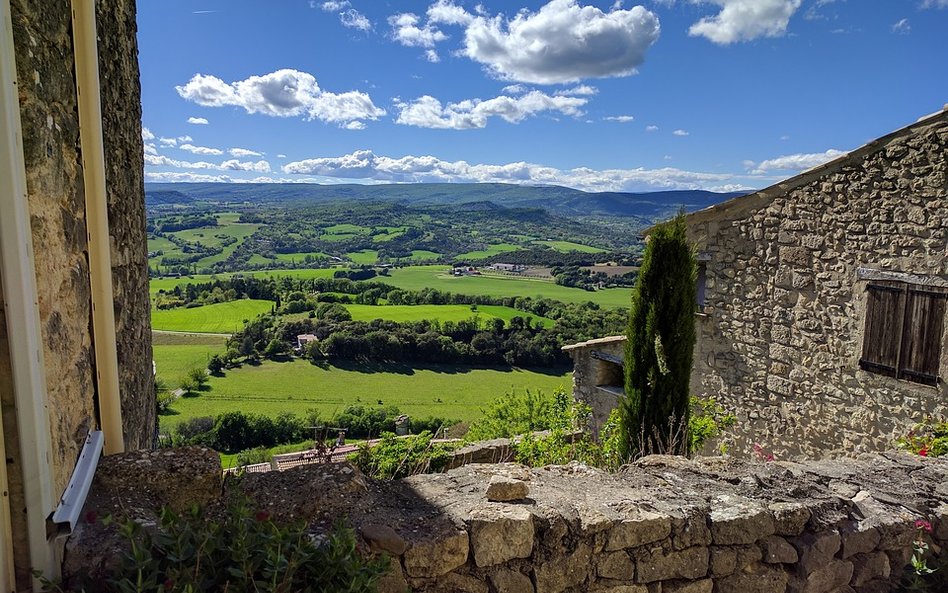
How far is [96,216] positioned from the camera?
2139mm

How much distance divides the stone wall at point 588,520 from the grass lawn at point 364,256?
75.8 m

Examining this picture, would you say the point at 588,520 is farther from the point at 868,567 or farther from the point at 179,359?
the point at 179,359

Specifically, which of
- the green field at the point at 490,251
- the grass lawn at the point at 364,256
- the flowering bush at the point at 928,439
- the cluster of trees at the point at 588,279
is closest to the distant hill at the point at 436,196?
the green field at the point at 490,251

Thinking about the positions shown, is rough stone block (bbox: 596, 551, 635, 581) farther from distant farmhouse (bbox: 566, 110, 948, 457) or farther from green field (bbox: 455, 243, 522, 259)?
green field (bbox: 455, 243, 522, 259)

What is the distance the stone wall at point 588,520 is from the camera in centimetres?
207

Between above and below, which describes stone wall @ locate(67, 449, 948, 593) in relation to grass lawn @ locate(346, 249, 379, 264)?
above

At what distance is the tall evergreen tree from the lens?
6.12 metres

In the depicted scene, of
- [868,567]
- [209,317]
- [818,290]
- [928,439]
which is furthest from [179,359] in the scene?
[868,567]

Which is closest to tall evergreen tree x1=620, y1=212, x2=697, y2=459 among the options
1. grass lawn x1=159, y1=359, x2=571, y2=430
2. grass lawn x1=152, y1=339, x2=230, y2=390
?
grass lawn x1=159, y1=359, x2=571, y2=430

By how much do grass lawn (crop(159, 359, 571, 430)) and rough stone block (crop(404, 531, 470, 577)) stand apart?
77.1 feet

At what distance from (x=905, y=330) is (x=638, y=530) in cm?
514

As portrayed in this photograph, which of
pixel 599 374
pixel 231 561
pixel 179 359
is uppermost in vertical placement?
pixel 231 561

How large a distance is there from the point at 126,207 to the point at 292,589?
1998mm

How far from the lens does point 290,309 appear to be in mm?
50406
